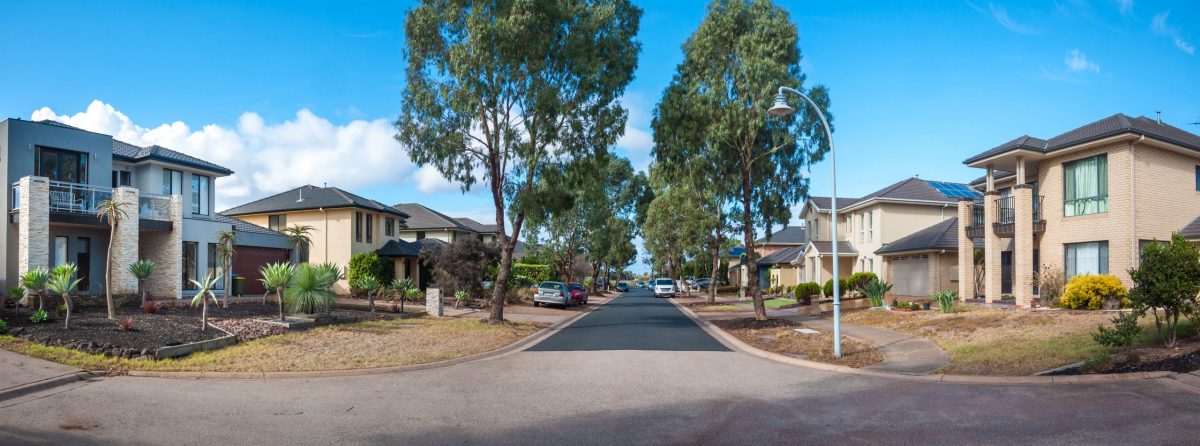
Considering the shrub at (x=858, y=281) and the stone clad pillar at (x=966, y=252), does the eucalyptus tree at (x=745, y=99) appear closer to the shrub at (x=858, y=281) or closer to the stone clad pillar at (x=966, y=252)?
the stone clad pillar at (x=966, y=252)

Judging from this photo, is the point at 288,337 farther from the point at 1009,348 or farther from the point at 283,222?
the point at 283,222

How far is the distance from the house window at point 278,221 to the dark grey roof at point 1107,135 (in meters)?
33.6

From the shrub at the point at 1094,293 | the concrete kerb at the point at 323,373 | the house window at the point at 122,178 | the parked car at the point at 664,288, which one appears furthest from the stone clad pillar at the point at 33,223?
the parked car at the point at 664,288

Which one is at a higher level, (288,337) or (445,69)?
(445,69)

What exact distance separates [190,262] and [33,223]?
8056mm

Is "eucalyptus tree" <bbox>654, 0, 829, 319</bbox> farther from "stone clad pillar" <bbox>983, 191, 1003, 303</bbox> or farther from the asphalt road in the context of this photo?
the asphalt road

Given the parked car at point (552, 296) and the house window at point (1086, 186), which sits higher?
the house window at point (1086, 186)

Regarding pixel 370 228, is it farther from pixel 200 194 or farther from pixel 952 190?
pixel 952 190

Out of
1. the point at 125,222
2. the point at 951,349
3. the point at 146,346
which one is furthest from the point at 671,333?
the point at 125,222

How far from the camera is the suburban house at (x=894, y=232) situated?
104ft

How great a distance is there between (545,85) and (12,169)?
16.4 meters

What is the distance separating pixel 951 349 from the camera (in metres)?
14.3

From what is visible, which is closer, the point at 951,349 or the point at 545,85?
the point at 951,349

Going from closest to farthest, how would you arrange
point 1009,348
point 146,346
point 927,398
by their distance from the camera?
point 927,398
point 146,346
point 1009,348
